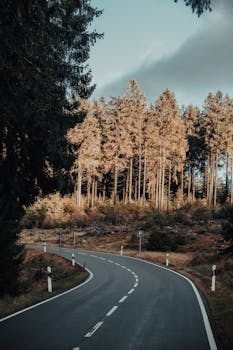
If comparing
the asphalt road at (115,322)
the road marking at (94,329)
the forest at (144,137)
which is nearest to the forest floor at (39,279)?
the asphalt road at (115,322)

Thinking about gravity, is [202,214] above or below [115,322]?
above

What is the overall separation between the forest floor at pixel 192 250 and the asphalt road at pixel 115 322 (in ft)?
1.80

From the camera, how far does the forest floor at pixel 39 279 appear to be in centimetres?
1345

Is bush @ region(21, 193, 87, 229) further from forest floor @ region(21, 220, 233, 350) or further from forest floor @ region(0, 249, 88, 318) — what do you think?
forest floor @ region(0, 249, 88, 318)

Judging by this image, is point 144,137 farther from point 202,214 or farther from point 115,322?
point 115,322

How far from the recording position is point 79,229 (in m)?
53.1

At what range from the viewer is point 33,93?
29.2 ft

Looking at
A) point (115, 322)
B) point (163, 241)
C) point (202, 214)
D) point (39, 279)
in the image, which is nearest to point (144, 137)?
point (202, 214)

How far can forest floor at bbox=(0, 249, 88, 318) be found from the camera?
13.4 metres

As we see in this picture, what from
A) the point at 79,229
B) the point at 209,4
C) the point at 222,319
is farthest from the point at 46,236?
the point at 209,4

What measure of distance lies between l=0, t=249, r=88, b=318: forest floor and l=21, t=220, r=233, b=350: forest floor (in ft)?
20.0

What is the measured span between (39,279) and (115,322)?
51.9ft

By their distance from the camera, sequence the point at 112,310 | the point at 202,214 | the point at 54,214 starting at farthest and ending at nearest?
the point at 54,214, the point at 202,214, the point at 112,310

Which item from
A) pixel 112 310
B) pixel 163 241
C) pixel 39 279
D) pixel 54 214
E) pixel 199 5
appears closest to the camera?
pixel 199 5
